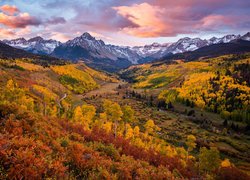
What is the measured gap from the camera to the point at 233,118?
613 feet

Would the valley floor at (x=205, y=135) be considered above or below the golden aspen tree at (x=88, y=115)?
below

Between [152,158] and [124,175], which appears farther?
[152,158]

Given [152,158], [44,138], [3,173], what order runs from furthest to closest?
1. [152,158]
2. [44,138]
3. [3,173]

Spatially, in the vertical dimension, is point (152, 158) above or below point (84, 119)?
above

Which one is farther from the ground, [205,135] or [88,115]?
[88,115]

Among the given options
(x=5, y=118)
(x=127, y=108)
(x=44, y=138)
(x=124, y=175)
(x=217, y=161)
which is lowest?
(x=217, y=161)

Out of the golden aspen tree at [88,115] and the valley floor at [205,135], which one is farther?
the valley floor at [205,135]

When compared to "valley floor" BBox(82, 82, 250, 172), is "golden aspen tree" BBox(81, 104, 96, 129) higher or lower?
higher

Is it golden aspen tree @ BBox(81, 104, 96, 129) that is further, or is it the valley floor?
the valley floor

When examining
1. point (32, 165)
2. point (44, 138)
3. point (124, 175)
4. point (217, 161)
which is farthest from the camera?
point (217, 161)

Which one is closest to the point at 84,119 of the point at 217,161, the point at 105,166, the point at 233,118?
the point at 217,161

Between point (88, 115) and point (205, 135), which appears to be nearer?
point (88, 115)

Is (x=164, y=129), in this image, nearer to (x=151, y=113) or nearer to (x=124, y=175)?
(x=151, y=113)

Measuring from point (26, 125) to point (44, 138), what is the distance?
2988 millimetres
